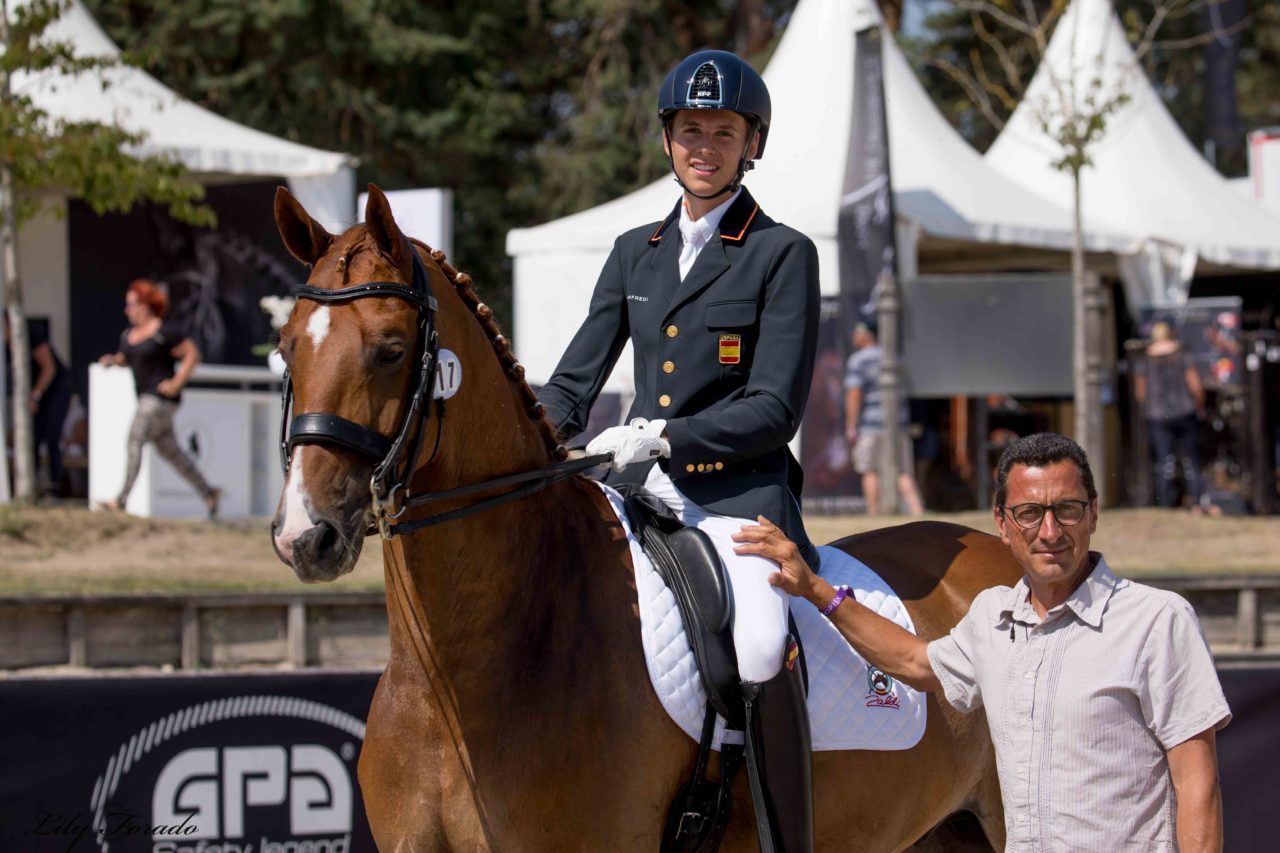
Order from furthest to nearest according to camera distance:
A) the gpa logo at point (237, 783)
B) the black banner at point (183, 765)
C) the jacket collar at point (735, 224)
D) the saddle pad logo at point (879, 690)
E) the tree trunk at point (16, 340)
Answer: the tree trunk at point (16, 340)
the gpa logo at point (237, 783)
the black banner at point (183, 765)
the saddle pad logo at point (879, 690)
the jacket collar at point (735, 224)

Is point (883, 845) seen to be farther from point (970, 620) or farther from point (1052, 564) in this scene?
point (1052, 564)

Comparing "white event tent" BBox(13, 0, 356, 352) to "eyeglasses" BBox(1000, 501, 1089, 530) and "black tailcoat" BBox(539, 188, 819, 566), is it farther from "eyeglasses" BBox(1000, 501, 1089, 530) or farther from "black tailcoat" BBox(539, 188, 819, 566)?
"eyeglasses" BBox(1000, 501, 1089, 530)

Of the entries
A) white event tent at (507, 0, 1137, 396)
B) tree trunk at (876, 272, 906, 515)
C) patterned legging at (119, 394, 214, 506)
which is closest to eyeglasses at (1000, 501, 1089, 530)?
patterned legging at (119, 394, 214, 506)

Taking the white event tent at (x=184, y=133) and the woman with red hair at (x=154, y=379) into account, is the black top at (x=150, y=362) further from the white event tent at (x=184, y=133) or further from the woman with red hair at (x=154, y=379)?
the white event tent at (x=184, y=133)

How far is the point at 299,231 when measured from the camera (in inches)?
128

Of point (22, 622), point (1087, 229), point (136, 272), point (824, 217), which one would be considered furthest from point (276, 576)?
point (1087, 229)

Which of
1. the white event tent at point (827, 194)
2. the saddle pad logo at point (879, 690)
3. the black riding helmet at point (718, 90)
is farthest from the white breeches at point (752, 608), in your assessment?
the white event tent at point (827, 194)

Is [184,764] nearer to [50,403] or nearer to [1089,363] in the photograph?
[1089,363]

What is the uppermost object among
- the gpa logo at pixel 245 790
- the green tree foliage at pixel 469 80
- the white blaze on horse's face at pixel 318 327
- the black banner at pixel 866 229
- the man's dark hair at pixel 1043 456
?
the green tree foliage at pixel 469 80

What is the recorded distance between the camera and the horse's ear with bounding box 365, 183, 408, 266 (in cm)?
314

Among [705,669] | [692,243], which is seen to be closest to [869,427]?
[692,243]

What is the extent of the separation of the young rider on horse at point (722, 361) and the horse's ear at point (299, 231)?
776mm

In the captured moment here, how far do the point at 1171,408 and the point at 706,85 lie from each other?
11835 millimetres

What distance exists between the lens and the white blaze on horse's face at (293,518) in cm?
281
